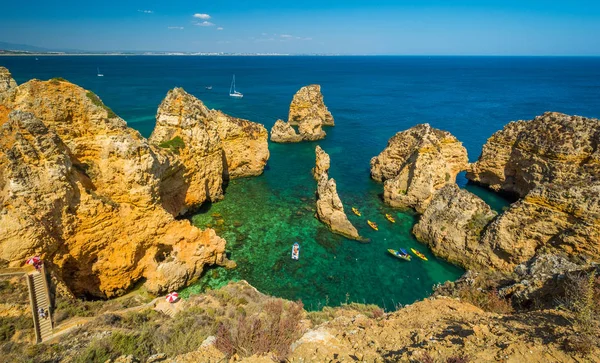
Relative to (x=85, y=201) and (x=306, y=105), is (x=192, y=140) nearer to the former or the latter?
(x=85, y=201)

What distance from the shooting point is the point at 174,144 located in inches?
1110

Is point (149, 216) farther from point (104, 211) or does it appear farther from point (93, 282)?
point (93, 282)

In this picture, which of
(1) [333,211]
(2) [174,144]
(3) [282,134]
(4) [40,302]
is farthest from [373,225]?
(3) [282,134]

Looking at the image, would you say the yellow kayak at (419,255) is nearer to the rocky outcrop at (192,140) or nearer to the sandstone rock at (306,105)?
the rocky outcrop at (192,140)

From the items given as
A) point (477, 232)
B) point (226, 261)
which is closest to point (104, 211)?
point (226, 261)

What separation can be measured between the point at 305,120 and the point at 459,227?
39326 mm

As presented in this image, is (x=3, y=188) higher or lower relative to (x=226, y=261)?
higher

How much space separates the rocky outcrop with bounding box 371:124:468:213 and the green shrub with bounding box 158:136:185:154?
21839 mm

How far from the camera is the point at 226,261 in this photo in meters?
23.5

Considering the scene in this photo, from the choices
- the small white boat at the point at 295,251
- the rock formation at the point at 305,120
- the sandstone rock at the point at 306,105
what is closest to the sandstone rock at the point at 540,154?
the small white boat at the point at 295,251

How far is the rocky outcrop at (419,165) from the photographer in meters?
31.3

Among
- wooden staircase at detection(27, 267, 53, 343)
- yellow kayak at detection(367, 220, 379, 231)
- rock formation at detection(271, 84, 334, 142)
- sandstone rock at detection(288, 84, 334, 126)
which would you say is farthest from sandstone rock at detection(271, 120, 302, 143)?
wooden staircase at detection(27, 267, 53, 343)

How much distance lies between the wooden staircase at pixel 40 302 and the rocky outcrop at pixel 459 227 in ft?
84.9

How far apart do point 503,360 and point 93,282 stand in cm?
2114
